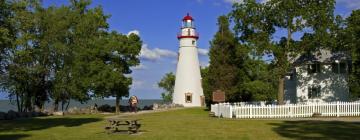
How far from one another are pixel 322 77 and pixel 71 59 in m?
22.6

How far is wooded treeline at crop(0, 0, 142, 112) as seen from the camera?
43.6 m

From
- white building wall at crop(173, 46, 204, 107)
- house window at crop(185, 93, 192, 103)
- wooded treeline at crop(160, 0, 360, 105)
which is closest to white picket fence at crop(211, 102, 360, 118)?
wooded treeline at crop(160, 0, 360, 105)

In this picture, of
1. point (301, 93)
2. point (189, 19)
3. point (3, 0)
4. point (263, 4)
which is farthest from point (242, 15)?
point (189, 19)

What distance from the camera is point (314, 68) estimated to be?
1763 inches

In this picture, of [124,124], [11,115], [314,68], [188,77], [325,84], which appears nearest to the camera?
[124,124]

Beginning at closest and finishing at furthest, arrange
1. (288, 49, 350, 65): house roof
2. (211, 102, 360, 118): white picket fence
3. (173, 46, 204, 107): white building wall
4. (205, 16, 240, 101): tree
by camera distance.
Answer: (211, 102, 360, 118): white picket fence < (288, 49, 350, 65): house roof < (205, 16, 240, 101): tree < (173, 46, 204, 107): white building wall

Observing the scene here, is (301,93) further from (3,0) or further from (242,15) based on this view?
(3,0)

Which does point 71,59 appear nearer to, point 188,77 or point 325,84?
point 188,77

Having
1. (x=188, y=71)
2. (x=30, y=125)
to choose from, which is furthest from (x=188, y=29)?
(x=30, y=125)

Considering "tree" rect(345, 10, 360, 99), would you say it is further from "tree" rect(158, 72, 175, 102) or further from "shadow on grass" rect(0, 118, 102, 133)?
"tree" rect(158, 72, 175, 102)

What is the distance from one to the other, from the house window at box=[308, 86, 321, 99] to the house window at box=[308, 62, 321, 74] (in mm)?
1442

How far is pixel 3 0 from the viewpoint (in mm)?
23859

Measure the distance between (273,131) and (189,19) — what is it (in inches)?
1622

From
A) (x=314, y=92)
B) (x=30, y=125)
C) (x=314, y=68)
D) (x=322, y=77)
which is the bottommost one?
(x=30, y=125)
